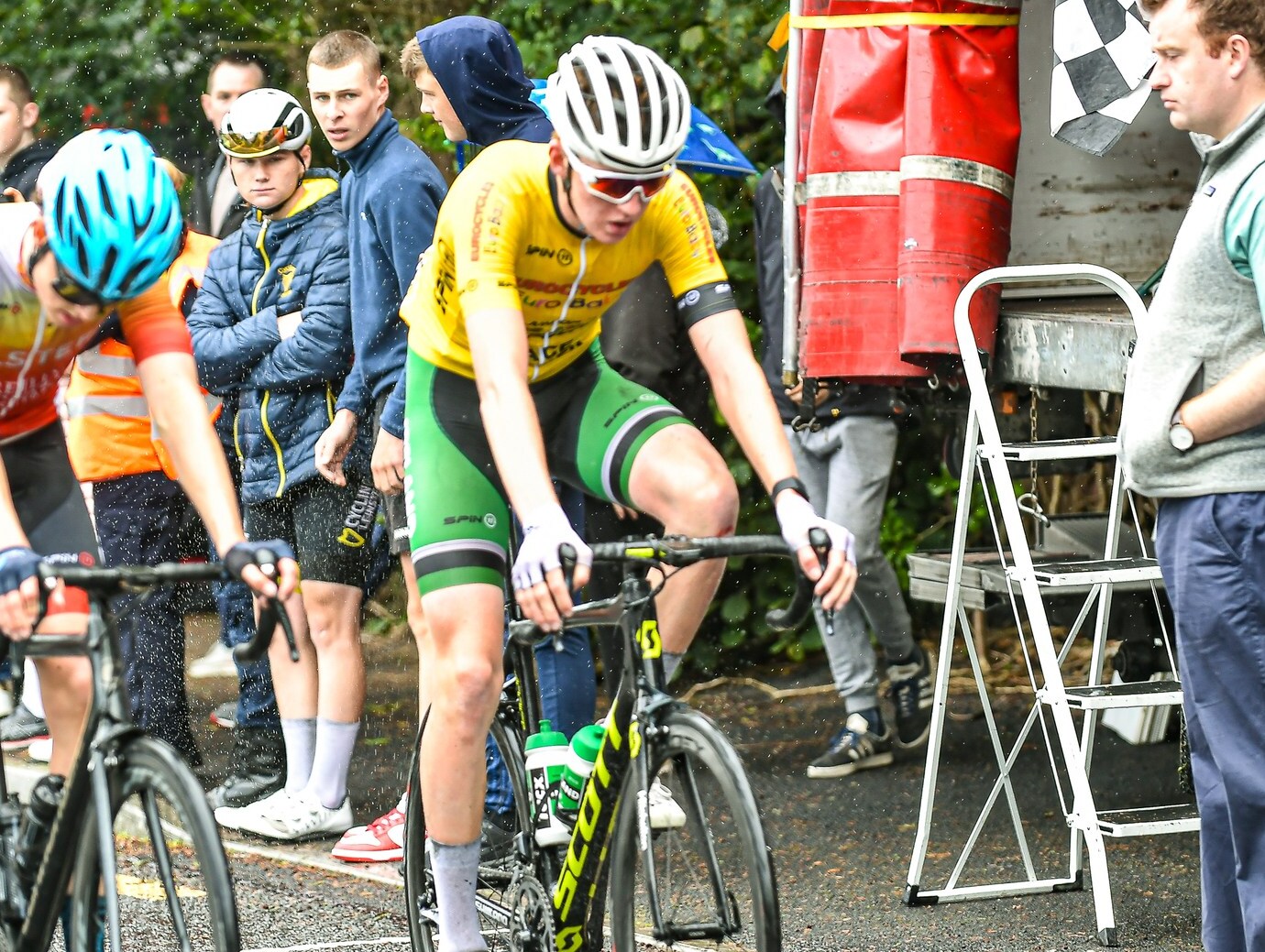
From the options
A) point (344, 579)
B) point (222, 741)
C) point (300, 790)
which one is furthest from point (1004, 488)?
point (222, 741)

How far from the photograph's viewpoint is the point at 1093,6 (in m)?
5.91

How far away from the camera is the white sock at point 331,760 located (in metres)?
6.41

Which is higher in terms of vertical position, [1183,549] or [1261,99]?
[1261,99]

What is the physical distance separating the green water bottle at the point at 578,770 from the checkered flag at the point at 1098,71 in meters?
Answer: 2.68

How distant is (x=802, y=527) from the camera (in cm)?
375

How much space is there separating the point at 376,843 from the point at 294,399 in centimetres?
156

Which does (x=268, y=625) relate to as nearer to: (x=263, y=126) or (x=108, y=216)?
(x=108, y=216)

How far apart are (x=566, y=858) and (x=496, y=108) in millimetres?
2577

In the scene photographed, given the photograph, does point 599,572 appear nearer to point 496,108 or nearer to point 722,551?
point 496,108

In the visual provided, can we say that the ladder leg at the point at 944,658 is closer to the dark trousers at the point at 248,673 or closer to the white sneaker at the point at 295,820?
the white sneaker at the point at 295,820

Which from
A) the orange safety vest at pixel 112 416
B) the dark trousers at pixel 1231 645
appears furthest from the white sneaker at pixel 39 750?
the dark trousers at pixel 1231 645

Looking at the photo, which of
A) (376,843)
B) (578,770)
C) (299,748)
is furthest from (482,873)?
(299,748)

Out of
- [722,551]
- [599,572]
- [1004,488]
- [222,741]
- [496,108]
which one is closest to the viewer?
[722,551]

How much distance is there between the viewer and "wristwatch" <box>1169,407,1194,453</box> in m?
3.85
